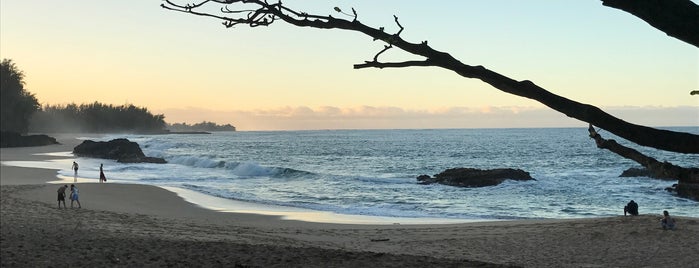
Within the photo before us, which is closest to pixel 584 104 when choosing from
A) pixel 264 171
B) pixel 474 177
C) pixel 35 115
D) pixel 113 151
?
pixel 474 177

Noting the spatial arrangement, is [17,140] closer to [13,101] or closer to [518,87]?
[13,101]

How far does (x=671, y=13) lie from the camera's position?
3.04 m

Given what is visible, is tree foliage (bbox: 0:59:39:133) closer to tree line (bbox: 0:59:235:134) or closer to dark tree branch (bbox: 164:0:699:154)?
tree line (bbox: 0:59:235:134)

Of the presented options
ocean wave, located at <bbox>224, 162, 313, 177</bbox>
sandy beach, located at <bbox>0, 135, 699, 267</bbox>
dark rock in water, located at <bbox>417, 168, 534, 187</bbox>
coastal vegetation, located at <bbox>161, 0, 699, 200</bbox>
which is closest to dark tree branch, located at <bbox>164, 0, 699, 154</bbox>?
coastal vegetation, located at <bbox>161, 0, 699, 200</bbox>

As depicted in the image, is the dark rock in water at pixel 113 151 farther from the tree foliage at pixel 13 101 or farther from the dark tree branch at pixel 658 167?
the dark tree branch at pixel 658 167

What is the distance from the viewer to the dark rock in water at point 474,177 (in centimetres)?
3591

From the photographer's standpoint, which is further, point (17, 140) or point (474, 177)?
point (17, 140)

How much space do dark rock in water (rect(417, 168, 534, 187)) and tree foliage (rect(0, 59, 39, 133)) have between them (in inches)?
3062

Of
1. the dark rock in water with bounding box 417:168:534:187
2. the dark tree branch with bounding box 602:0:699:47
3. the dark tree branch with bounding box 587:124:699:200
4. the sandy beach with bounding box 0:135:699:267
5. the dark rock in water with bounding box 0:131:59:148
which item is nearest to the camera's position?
the dark tree branch with bounding box 602:0:699:47

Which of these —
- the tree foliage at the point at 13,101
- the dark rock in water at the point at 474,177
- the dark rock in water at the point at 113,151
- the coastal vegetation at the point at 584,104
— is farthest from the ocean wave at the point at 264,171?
the tree foliage at the point at 13,101

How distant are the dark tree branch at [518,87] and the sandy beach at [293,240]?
22.0 feet

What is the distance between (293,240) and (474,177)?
2392cm

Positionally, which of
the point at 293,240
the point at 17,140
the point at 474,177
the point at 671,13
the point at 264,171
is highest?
the point at 671,13

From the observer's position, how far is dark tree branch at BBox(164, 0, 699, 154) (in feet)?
10.7
